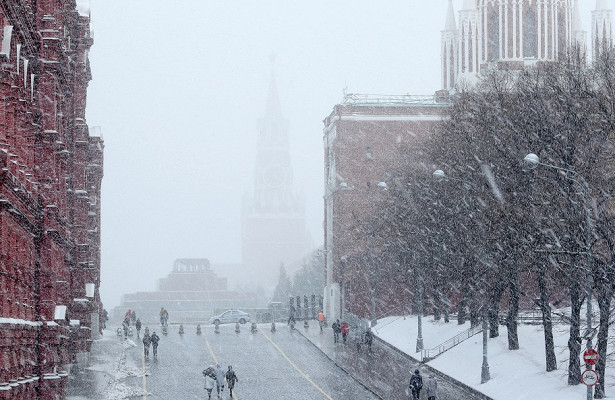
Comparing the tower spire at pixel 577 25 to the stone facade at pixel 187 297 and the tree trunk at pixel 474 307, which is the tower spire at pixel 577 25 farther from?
the stone facade at pixel 187 297

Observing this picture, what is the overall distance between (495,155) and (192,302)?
388 ft

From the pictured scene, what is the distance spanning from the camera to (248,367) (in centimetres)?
4716

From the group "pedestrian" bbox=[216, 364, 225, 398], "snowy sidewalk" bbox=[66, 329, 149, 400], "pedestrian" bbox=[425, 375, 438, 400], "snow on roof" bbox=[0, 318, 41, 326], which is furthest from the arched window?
"snow on roof" bbox=[0, 318, 41, 326]

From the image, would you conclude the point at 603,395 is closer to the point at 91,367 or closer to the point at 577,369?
the point at 577,369

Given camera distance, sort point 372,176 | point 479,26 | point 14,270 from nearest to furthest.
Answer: point 14,270 → point 372,176 → point 479,26

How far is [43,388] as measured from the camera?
26781mm

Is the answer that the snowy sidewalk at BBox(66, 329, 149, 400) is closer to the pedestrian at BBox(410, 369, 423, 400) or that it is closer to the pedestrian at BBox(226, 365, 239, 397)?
the pedestrian at BBox(226, 365, 239, 397)

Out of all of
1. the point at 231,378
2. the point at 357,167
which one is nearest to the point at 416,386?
the point at 231,378

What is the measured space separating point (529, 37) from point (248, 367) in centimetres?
4185

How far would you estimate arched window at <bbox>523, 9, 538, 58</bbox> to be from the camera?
78875 millimetres

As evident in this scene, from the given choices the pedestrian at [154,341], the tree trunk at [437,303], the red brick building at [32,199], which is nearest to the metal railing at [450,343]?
the tree trunk at [437,303]

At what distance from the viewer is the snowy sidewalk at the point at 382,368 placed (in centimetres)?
3825

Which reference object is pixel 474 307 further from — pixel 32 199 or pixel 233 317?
pixel 233 317

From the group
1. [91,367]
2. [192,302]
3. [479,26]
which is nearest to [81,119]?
[91,367]
